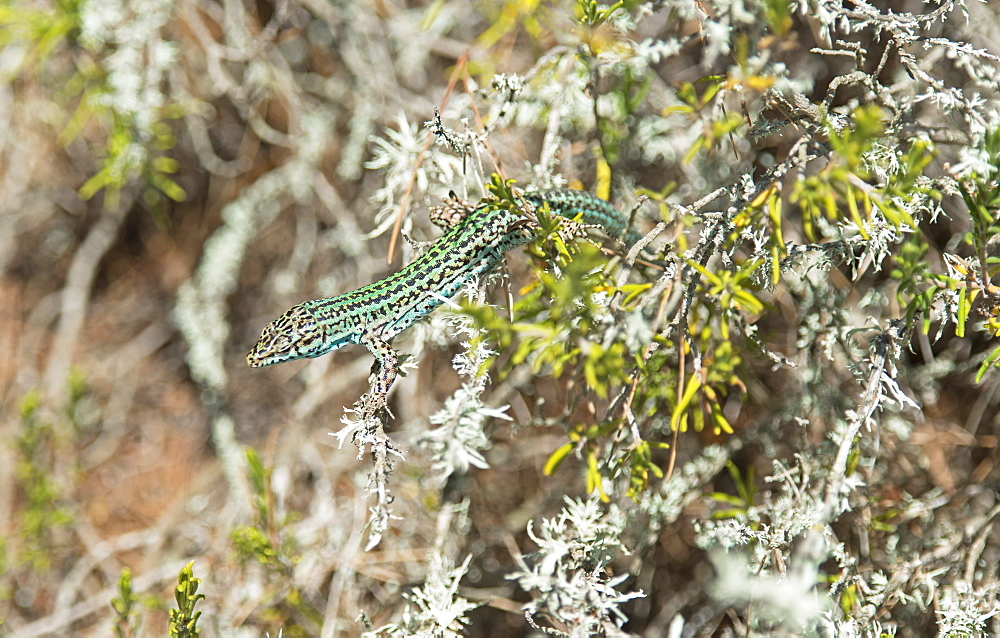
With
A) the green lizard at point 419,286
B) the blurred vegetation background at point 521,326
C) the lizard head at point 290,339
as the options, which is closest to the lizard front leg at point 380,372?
the green lizard at point 419,286

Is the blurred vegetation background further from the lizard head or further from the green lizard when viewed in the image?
the lizard head

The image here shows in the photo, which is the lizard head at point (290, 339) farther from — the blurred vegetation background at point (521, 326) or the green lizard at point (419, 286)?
the blurred vegetation background at point (521, 326)

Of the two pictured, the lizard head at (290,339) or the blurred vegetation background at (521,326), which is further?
the lizard head at (290,339)

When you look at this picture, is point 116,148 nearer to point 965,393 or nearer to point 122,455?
point 122,455

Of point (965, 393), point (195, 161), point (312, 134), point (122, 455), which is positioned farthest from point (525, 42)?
point (122, 455)

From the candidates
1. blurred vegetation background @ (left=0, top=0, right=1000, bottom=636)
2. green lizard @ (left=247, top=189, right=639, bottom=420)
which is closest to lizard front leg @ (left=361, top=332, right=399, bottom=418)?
green lizard @ (left=247, top=189, right=639, bottom=420)

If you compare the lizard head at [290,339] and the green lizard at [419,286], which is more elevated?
the green lizard at [419,286]
